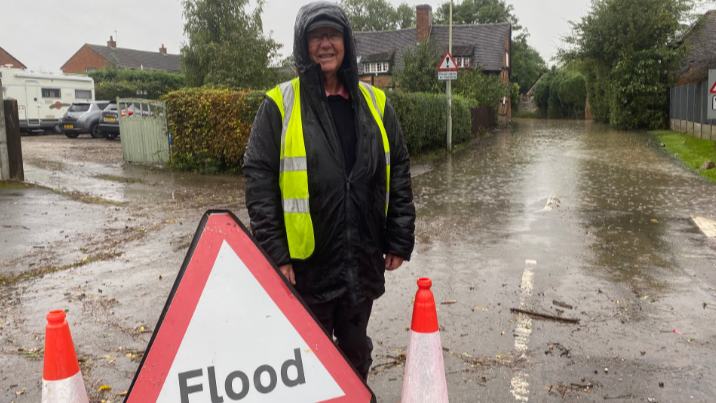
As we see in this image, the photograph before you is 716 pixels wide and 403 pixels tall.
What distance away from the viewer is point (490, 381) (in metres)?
3.75

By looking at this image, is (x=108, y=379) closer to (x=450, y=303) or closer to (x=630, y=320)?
(x=450, y=303)

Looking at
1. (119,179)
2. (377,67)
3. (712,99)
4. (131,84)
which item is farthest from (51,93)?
(377,67)

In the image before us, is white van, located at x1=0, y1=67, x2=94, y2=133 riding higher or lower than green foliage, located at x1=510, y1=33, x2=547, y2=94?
lower

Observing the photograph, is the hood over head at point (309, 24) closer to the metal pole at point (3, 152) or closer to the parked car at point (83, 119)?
the metal pole at point (3, 152)

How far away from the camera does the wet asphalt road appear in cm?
380

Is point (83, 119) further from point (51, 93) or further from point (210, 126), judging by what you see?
point (210, 126)

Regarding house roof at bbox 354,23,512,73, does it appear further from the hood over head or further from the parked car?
the hood over head

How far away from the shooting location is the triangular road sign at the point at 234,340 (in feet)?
6.70

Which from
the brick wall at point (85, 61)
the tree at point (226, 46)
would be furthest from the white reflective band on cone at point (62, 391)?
the brick wall at point (85, 61)

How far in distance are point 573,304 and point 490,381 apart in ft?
5.97

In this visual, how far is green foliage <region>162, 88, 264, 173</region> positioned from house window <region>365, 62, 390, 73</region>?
44.4 meters

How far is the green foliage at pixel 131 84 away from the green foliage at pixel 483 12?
175 feet

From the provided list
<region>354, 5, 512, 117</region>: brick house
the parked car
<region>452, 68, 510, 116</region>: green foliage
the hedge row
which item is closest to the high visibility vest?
the hedge row

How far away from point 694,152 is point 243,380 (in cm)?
2003
